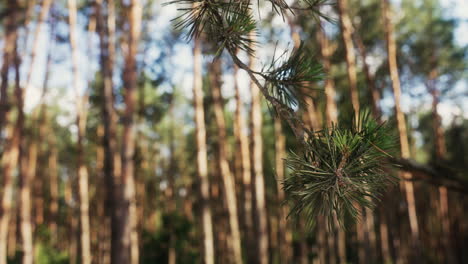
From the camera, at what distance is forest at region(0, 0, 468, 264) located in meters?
2.21

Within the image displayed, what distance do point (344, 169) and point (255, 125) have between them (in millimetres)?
8299

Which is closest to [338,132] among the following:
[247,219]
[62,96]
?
[247,219]

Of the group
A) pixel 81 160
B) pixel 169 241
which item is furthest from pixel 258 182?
pixel 169 241

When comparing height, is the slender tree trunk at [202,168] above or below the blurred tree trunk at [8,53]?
below

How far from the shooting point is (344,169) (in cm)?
202

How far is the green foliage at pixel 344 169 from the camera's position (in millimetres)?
1980

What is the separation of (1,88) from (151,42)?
877 cm

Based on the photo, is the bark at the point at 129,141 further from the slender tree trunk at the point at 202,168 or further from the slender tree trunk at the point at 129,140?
the slender tree trunk at the point at 202,168

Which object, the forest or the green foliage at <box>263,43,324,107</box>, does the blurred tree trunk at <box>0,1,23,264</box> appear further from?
the green foliage at <box>263,43,324,107</box>

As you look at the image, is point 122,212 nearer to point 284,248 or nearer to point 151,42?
point 284,248

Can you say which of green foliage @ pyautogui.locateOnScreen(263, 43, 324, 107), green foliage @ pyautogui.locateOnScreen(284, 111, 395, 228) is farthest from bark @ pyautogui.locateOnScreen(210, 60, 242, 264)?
green foliage @ pyautogui.locateOnScreen(284, 111, 395, 228)

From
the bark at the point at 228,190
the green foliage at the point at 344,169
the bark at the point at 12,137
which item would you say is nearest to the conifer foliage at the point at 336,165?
the green foliage at the point at 344,169

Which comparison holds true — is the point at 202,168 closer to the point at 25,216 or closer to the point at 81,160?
the point at 81,160

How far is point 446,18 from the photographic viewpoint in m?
18.7
